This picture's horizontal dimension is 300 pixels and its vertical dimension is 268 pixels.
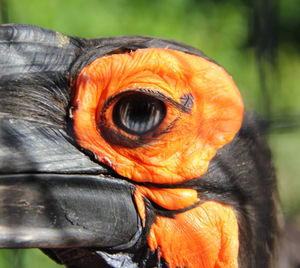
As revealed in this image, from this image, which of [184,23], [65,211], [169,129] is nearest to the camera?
[65,211]

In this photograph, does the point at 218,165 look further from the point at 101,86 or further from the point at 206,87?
the point at 101,86

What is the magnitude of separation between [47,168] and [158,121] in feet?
1.05

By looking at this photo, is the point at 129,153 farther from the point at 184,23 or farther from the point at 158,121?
the point at 184,23

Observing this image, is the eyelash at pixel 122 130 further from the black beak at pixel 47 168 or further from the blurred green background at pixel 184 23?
the blurred green background at pixel 184 23

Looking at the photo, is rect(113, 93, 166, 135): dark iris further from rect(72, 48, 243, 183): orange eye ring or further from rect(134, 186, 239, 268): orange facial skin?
rect(134, 186, 239, 268): orange facial skin

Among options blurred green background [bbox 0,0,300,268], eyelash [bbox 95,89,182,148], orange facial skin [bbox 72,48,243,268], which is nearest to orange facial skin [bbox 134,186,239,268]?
orange facial skin [bbox 72,48,243,268]

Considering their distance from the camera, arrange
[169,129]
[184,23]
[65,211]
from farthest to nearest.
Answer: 1. [184,23]
2. [169,129]
3. [65,211]

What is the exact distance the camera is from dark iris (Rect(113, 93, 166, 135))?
1.32 metres

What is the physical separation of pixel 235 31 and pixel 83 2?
113cm

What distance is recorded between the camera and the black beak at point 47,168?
3.79 feet

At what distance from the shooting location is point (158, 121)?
1326mm

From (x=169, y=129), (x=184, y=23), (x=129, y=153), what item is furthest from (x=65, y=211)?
(x=184, y=23)

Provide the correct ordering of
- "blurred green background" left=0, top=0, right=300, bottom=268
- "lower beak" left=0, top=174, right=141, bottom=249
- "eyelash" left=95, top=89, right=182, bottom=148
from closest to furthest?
"lower beak" left=0, top=174, right=141, bottom=249 → "eyelash" left=95, top=89, right=182, bottom=148 → "blurred green background" left=0, top=0, right=300, bottom=268

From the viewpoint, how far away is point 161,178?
1.35 meters
